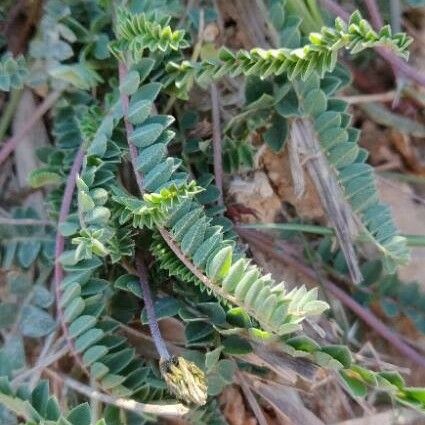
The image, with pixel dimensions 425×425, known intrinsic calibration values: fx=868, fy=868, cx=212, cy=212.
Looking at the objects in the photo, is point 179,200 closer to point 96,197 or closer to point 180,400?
point 96,197

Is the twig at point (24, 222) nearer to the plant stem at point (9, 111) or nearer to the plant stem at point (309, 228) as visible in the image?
the plant stem at point (9, 111)

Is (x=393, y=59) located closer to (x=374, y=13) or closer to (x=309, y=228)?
(x=374, y=13)

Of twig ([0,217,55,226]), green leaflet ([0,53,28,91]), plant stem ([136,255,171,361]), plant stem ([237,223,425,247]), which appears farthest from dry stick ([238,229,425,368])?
green leaflet ([0,53,28,91])

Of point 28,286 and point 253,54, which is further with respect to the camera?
point 28,286

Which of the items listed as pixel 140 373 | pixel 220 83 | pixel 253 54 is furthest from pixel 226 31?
pixel 140 373

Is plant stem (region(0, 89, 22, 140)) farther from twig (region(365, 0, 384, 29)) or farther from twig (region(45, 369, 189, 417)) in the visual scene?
twig (region(365, 0, 384, 29))

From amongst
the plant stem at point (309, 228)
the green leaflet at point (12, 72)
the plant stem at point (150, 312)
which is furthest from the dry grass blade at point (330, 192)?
the green leaflet at point (12, 72)
